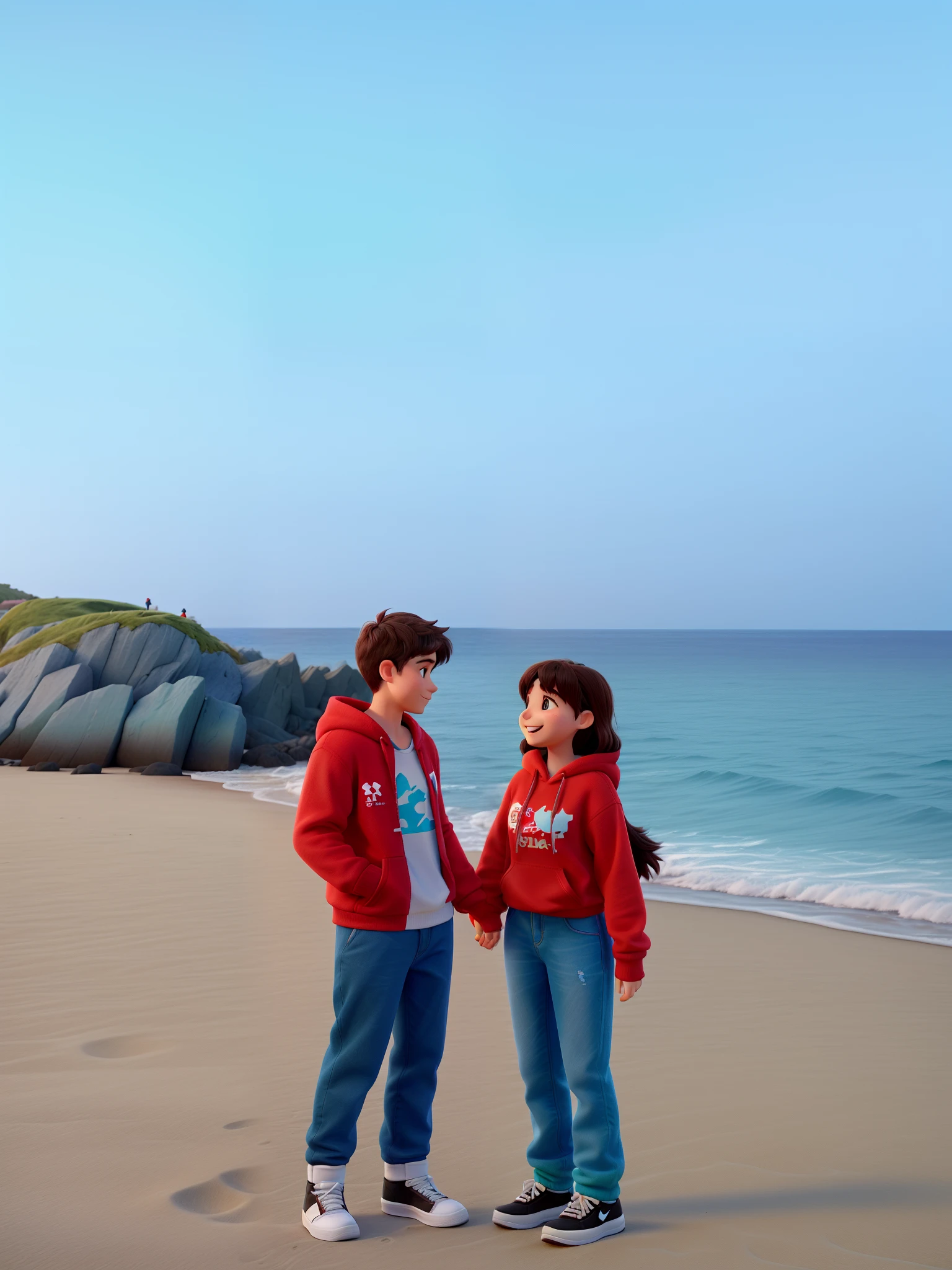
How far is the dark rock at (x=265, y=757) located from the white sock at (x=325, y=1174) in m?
16.5

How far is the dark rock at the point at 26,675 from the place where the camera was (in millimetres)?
19141

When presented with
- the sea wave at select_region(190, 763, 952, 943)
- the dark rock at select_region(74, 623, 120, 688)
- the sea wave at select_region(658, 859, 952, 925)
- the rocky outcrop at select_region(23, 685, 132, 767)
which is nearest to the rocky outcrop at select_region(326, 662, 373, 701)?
the dark rock at select_region(74, 623, 120, 688)

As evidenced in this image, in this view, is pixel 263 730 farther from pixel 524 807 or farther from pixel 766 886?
pixel 524 807

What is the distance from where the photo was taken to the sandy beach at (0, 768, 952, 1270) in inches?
130

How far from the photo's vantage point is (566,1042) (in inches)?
130

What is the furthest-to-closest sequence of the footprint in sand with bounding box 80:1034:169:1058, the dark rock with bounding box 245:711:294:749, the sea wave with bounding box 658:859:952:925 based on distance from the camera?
the dark rock with bounding box 245:711:294:749, the sea wave with bounding box 658:859:952:925, the footprint in sand with bounding box 80:1034:169:1058

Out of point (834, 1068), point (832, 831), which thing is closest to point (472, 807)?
point (832, 831)

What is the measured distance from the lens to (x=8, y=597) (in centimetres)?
5638

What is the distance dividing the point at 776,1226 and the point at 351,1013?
5.35 feet

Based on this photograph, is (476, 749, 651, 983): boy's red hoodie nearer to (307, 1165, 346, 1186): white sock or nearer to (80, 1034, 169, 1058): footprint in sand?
(307, 1165, 346, 1186): white sock

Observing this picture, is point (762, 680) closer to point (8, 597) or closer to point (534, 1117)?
point (8, 597)

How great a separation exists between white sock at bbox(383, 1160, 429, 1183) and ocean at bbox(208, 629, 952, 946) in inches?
243

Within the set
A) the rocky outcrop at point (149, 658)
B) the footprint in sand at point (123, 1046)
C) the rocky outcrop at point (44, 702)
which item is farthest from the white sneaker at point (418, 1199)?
the rocky outcrop at point (149, 658)

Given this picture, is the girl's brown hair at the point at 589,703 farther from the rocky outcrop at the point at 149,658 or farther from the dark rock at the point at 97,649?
the dark rock at the point at 97,649
